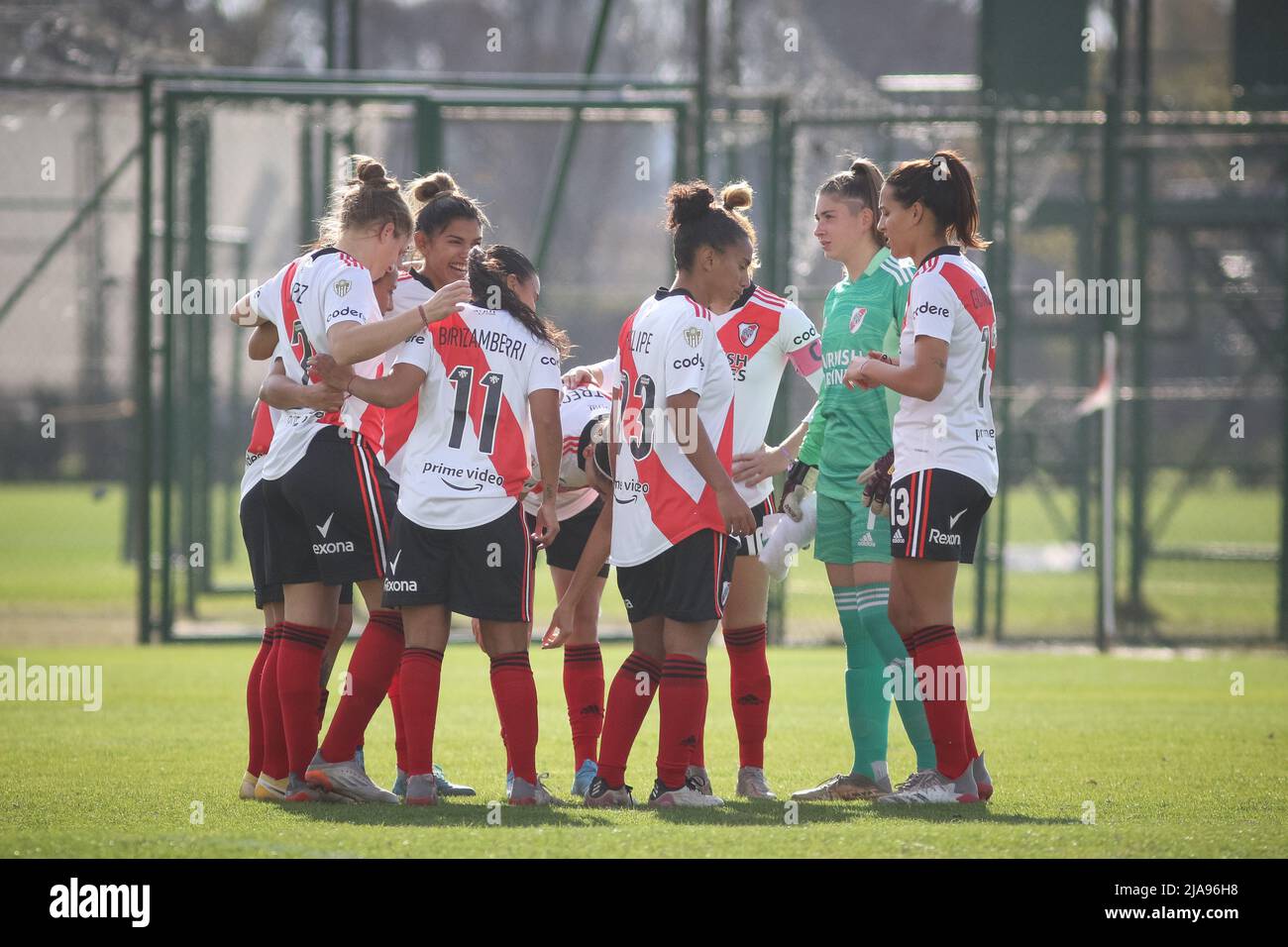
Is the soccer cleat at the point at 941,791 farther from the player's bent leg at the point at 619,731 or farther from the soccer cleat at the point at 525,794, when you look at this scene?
the soccer cleat at the point at 525,794

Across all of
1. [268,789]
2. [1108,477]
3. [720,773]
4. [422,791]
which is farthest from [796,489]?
[1108,477]

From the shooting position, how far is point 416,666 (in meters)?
5.16

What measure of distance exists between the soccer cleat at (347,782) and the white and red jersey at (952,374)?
2015mm

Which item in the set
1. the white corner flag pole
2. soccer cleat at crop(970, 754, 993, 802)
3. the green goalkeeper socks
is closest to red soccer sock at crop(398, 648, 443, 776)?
the green goalkeeper socks

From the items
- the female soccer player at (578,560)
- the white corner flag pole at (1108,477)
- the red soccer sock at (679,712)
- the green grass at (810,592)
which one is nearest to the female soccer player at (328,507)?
the female soccer player at (578,560)

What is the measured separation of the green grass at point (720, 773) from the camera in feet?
14.1

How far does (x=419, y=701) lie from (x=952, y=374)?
205 cm

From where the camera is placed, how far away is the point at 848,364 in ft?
18.5

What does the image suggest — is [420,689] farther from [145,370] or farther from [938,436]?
[145,370]

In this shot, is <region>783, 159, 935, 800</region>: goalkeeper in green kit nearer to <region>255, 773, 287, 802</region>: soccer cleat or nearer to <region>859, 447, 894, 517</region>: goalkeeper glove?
<region>859, 447, 894, 517</region>: goalkeeper glove

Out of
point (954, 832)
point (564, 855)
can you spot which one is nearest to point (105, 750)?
point (564, 855)

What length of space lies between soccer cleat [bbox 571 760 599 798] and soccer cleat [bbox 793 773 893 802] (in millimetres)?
716
